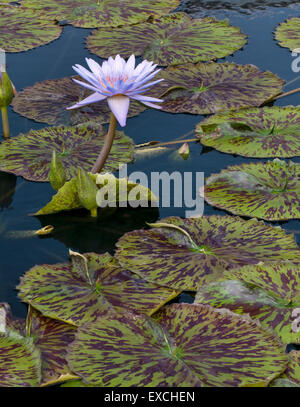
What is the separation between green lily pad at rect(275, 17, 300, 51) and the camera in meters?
3.57

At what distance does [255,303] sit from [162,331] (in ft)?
0.94

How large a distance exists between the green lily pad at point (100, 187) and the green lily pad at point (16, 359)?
61 centimetres

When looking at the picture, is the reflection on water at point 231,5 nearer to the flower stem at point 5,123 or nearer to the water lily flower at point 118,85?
the flower stem at point 5,123

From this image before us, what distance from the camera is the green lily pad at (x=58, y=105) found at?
290cm

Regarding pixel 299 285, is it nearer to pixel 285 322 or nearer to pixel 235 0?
pixel 285 322

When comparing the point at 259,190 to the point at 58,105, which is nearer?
the point at 259,190

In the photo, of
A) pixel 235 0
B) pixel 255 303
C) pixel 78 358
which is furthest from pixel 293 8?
pixel 78 358

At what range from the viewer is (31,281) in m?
1.91

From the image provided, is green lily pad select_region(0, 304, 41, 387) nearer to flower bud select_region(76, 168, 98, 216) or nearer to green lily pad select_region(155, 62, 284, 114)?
flower bud select_region(76, 168, 98, 216)

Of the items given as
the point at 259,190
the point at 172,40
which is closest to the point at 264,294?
the point at 259,190

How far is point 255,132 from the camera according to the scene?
9.04 ft

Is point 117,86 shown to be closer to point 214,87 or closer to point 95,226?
point 95,226

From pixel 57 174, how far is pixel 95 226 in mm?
243
